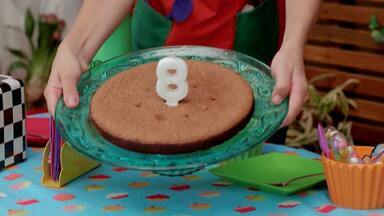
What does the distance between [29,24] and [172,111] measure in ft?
7.47

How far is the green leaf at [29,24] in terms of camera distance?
3.47m

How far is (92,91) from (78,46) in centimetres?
18

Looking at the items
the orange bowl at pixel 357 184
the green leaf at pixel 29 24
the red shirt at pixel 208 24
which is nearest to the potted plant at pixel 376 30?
the green leaf at pixel 29 24

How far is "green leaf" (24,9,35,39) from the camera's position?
11.4 feet

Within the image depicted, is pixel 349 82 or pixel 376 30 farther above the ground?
pixel 376 30

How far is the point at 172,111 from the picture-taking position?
1345 millimetres

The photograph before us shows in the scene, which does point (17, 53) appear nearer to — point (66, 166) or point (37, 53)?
point (37, 53)

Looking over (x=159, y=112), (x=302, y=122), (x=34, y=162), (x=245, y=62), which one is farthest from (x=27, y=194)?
(x=302, y=122)

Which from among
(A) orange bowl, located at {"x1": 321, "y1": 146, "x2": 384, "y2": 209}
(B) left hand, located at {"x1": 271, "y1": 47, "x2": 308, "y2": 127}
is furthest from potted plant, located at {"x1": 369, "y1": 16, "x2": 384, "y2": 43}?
(A) orange bowl, located at {"x1": 321, "y1": 146, "x2": 384, "y2": 209}

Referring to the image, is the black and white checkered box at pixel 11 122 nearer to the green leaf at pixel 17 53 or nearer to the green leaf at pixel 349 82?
the green leaf at pixel 17 53

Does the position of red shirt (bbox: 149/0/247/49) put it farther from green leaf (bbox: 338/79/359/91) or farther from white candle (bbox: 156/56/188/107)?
green leaf (bbox: 338/79/359/91)

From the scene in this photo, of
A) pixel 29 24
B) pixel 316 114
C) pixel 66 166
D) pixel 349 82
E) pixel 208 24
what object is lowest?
pixel 316 114

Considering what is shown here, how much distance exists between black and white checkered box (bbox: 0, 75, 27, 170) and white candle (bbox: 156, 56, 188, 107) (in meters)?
0.36

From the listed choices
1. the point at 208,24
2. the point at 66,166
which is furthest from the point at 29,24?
the point at 66,166
